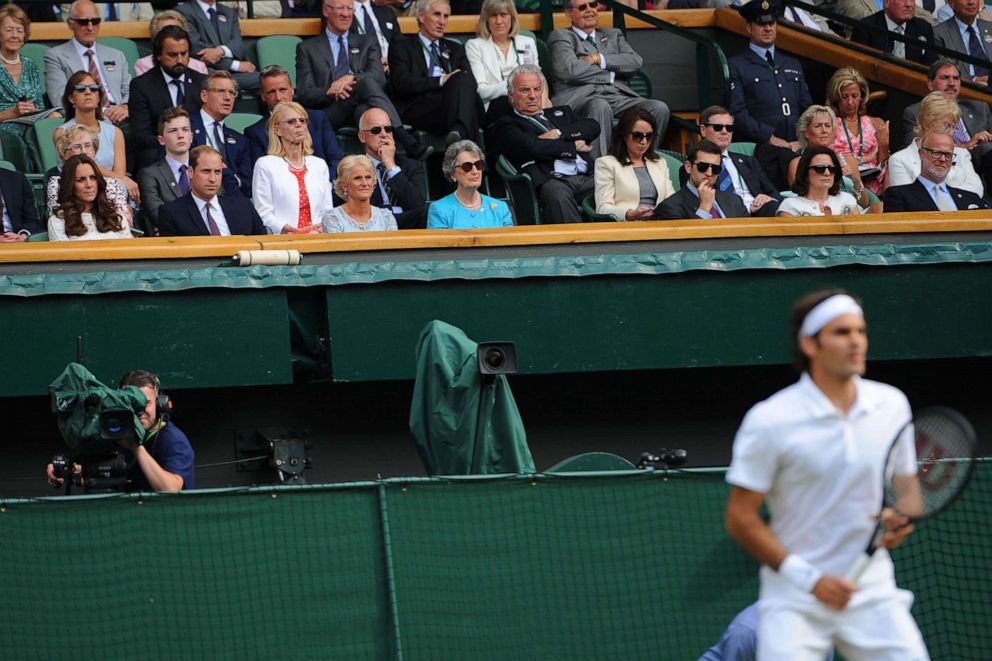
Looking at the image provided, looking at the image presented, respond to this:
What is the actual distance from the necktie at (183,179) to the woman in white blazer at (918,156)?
512 cm

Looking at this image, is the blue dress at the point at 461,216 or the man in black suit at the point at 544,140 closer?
the blue dress at the point at 461,216

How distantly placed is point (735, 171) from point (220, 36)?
436cm

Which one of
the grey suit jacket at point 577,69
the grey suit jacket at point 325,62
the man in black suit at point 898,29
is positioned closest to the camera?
the grey suit jacket at point 325,62

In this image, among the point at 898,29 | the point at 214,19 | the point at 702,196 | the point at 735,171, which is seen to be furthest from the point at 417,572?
the point at 898,29

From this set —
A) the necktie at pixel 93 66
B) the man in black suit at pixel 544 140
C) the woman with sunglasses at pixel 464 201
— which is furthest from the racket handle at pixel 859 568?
the necktie at pixel 93 66

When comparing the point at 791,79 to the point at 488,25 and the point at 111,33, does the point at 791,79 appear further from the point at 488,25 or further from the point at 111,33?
the point at 111,33

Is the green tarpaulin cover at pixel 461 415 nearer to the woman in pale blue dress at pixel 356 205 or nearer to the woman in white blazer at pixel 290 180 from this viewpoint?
the woman in pale blue dress at pixel 356 205

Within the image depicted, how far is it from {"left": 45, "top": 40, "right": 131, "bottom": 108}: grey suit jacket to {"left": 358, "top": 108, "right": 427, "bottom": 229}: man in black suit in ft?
6.29

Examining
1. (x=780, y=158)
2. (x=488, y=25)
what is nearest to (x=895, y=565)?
(x=780, y=158)

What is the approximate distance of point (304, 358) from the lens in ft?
32.3

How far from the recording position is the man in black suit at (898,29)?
14.9 meters

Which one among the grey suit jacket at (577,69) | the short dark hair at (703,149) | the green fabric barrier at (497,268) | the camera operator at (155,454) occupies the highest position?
the grey suit jacket at (577,69)

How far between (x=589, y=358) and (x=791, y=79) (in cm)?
470

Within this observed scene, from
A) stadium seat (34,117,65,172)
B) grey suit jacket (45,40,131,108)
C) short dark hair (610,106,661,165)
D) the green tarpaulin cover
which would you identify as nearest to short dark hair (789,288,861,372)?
the green tarpaulin cover
